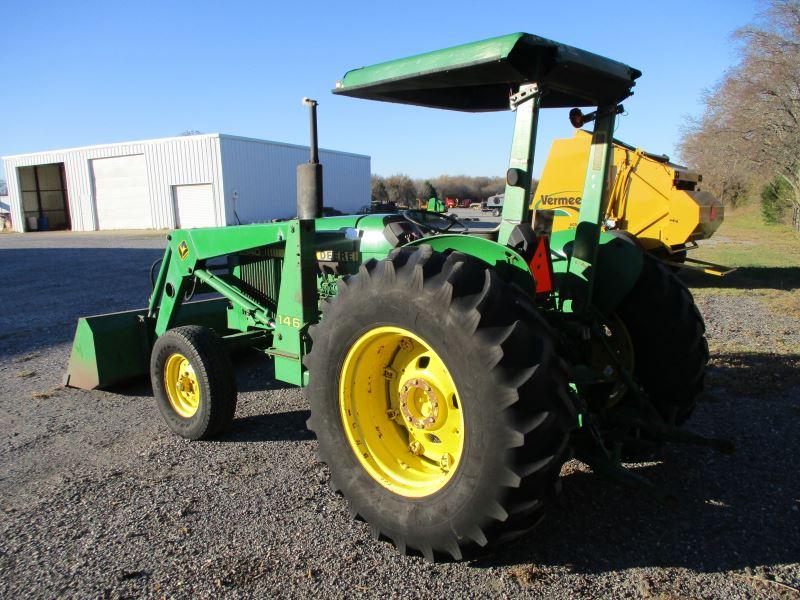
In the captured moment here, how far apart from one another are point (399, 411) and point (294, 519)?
30.5 inches

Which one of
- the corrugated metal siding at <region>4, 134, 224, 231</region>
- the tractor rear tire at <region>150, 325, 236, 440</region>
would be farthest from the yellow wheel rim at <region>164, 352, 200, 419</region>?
the corrugated metal siding at <region>4, 134, 224, 231</region>

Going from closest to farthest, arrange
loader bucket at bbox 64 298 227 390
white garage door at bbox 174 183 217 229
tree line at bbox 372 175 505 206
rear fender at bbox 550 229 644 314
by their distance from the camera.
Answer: rear fender at bbox 550 229 644 314 < loader bucket at bbox 64 298 227 390 < white garage door at bbox 174 183 217 229 < tree line at bbox 372 175 505 206

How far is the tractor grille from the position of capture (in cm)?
463

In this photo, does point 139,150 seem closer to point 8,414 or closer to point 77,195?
point 77,195

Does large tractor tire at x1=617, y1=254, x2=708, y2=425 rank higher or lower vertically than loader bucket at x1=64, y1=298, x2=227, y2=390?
higher

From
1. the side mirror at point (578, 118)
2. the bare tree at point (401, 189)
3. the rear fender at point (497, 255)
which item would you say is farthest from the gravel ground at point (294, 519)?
the bare tree at point (401, 189)

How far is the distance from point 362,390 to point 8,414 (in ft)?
11.3

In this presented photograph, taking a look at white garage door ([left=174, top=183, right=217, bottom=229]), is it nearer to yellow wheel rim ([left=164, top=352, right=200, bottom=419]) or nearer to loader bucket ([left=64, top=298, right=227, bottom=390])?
loader bucket ([left=64, top=298, right=227, bottom=390])

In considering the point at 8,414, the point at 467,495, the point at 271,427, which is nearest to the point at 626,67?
the point at 467,495

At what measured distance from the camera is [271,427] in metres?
4.21

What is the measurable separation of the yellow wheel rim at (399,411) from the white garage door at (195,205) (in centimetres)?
2804

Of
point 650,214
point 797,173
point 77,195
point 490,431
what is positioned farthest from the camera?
point 77,195

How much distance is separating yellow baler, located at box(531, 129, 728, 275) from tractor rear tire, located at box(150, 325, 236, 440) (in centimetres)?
719

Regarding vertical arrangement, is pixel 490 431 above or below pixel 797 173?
below
